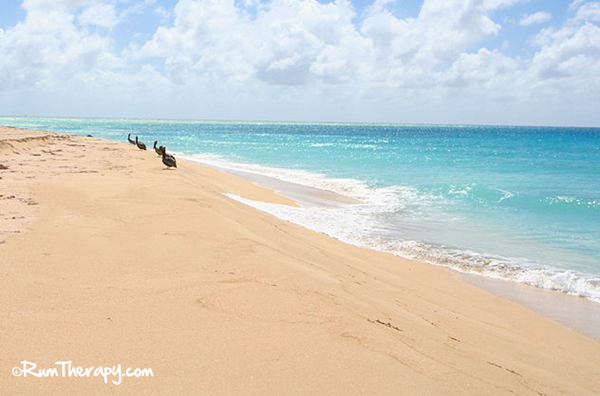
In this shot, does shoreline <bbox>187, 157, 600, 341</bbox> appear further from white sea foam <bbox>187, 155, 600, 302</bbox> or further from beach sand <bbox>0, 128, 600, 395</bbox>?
beach sand <bbox>0, 128, 600, 395</bbox>

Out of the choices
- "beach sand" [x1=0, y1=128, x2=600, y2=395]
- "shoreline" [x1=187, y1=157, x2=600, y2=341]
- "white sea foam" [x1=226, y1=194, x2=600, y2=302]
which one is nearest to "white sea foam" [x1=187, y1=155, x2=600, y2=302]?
"white sea foam" [x1=226, y1=194, x2=600, y2=302]

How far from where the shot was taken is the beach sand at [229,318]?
2.64m

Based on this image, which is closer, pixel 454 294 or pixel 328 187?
pixel 454 294

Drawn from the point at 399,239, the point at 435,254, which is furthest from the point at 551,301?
the point at 399,239

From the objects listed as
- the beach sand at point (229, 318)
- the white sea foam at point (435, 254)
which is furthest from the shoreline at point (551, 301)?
the beach sand at point (229, 318)

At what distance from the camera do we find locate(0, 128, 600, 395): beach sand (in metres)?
2.64

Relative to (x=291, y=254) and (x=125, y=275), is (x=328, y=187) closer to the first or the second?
(x=291, y=254)

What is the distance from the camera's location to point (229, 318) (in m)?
3.25

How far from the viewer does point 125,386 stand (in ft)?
7.92

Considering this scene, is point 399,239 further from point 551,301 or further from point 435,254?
point 551,301

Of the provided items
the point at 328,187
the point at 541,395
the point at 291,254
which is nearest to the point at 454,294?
the point at 291,254

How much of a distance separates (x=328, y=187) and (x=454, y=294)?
40.0 ft

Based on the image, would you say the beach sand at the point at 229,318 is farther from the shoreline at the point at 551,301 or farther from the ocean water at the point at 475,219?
the ocean water at the point at 475,219

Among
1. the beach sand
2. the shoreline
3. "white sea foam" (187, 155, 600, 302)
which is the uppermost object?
the beach sand
